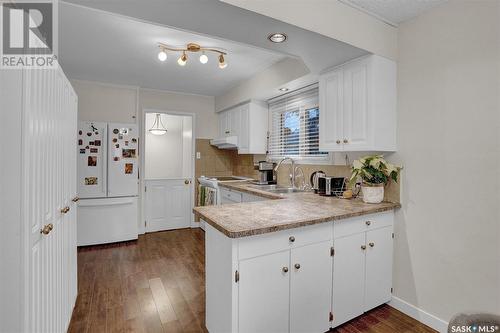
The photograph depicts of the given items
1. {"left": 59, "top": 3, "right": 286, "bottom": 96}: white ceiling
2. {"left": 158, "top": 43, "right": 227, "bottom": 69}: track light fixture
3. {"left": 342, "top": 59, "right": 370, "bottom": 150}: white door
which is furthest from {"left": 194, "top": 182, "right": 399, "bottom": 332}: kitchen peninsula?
{"left": 158, "top": 43, "right": 227, "bottom": 69}: track light fixture

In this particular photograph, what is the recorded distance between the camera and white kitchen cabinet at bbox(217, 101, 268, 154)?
12.7 feet

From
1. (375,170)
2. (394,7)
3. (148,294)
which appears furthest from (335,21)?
(148,294)

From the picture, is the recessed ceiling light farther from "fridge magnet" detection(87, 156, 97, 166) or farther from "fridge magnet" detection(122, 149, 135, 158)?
"fridge magnet" detection(87, 156, 97, 166)

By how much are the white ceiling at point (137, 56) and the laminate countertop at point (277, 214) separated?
4.61ft

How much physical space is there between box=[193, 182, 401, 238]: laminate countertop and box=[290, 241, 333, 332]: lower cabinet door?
20 cm

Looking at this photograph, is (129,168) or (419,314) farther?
(129,168)

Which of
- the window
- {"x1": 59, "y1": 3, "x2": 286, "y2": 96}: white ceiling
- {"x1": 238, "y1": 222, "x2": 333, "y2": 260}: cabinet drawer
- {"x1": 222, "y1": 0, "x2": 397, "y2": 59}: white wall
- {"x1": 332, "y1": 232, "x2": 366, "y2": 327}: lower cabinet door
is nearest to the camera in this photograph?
{"x1": 238, "y1": 222, "x2": 333, "y2": 260}: cabinet drawer

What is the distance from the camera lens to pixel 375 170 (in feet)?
7.06

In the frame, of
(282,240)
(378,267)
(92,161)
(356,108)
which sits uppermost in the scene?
(356,108)

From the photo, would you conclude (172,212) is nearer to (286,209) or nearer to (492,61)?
(286,209)

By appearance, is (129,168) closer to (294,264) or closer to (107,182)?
(107,182)

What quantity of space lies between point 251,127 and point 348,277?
254 centimetres

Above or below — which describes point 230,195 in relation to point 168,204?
above

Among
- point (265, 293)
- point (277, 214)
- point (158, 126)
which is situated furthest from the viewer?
point (158, 126)
